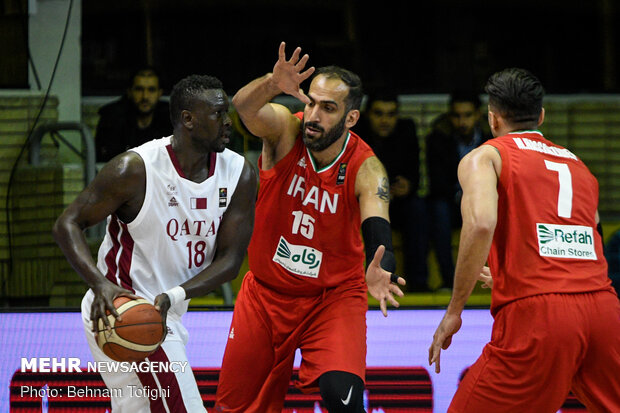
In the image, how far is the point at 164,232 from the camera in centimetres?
380

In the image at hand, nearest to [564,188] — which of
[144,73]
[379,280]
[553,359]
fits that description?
[553,359]

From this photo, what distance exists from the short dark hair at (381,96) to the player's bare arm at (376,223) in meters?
2.44

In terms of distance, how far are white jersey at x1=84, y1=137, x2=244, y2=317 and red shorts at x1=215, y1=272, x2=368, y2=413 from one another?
2.25ft

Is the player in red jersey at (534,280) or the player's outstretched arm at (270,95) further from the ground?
the player's outstretched arm at (270,95)

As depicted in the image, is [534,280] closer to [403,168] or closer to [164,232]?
[164,232]

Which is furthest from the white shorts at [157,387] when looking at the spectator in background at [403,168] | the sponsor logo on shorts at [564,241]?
the spectator in background at [403,168]

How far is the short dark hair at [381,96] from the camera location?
22.7 ft

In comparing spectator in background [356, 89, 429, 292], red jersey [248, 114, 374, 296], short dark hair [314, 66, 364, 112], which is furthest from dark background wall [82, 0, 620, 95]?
red jersey [248, 114, 374, 296]

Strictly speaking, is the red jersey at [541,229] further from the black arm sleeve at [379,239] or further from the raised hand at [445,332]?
the black arm sleeve at [379,239]

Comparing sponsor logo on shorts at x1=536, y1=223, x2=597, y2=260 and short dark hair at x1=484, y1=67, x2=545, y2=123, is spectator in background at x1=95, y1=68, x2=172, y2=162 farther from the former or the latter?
sponsor logo on shorts at x1=536, y1=223, x2=597, y2=260

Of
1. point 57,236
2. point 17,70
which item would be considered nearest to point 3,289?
point 17,70

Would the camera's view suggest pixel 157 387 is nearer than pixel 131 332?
No

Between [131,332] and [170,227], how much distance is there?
1.90 ft

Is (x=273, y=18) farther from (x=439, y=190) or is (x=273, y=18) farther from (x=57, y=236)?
(x=57, y=236)
